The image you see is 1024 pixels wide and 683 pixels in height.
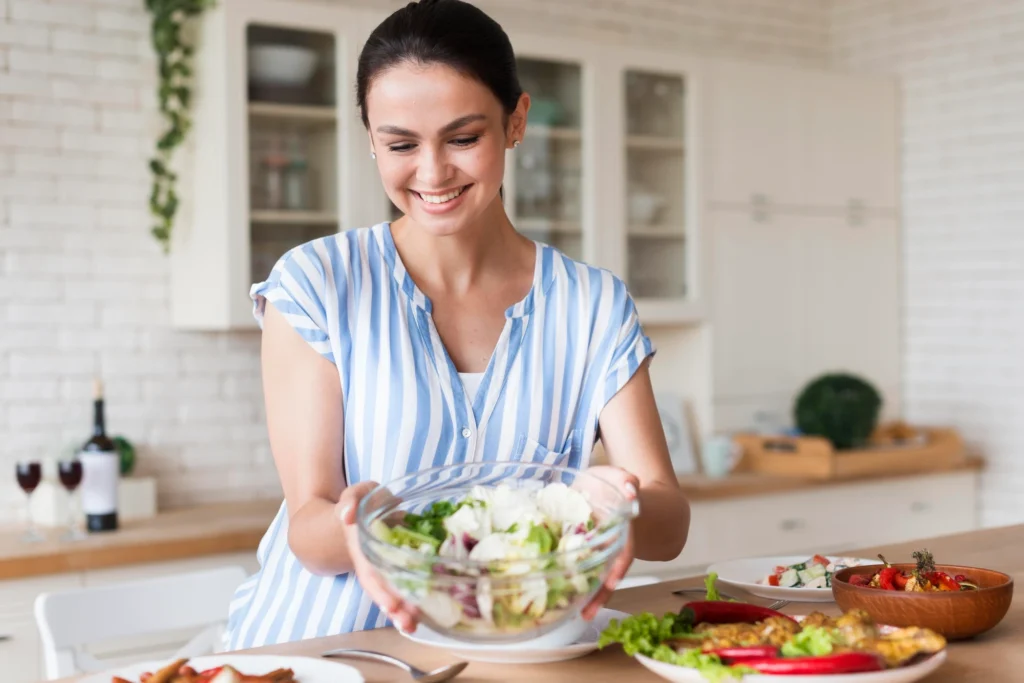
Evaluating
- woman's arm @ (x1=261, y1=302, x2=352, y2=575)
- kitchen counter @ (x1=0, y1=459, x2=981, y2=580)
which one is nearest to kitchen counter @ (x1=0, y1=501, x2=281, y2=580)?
kitchen counter @ (x1=0, y1=459, x2=981, y2=580)

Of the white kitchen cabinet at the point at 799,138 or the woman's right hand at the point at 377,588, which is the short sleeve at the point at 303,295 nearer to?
the woman's right hand at the point at 377,588

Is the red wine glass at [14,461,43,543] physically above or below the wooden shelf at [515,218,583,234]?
below

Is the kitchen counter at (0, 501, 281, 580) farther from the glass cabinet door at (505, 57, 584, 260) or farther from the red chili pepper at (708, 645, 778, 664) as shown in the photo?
the red chili pepper at (708, 645, 778, 664)

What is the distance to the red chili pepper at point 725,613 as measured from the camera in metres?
1.44

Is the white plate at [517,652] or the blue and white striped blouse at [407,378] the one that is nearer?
the white plate at [517,652]

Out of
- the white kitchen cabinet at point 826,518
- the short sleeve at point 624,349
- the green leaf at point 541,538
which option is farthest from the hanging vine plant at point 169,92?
the green leaf at point 541,538

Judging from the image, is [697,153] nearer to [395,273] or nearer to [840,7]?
[840,7]

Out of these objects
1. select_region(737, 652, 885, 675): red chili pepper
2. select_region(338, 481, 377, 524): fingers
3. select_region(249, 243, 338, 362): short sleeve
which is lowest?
select_region(737, 652, 885, 675): red chili pepper

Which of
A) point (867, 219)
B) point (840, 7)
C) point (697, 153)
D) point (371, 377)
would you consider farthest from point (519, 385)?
point (840, 7)

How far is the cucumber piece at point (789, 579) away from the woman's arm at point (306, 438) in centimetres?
63

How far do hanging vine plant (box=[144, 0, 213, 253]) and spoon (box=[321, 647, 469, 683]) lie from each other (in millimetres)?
2405

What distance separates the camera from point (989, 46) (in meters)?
4.62

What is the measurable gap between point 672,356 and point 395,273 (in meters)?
2.86

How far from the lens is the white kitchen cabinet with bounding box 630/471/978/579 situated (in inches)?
155
